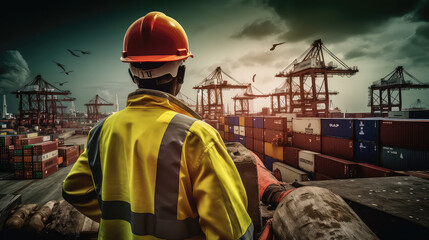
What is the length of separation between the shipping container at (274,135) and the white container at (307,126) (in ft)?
3.36

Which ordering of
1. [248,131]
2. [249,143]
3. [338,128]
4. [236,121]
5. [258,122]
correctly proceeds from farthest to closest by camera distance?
[236,121] → [248,131] → [249,143] → [258,122] → [338,128]

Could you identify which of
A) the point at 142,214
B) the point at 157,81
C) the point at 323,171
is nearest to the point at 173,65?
the point at 157,81

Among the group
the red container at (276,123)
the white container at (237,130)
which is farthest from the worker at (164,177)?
the white container at (237,130)

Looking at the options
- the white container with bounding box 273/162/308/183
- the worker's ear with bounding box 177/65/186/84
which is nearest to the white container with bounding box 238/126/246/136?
the white container with bounding box 273/162/308/183

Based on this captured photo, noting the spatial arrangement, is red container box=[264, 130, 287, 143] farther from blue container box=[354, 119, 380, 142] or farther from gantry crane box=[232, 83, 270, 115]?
gantry crane box=[232, 83, 270, 115]

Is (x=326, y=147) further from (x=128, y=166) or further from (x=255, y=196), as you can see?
(x=128, y=166)

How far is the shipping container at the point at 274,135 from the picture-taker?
12594 mm

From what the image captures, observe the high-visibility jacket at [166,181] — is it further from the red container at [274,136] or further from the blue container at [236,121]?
the blue container at [236,121]

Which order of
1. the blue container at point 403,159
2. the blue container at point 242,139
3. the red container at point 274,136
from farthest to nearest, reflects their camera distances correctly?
the blue container at point 242,139, the red container at point 274,136, the blue container at point 403,159

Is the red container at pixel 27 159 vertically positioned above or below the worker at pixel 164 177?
below

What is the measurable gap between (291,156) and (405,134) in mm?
5750

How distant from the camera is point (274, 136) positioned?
44.2 ft

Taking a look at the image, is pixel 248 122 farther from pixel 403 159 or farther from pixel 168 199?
pixel 168 199

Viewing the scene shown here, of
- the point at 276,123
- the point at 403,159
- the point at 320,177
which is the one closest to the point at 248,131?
the point at 276,123
